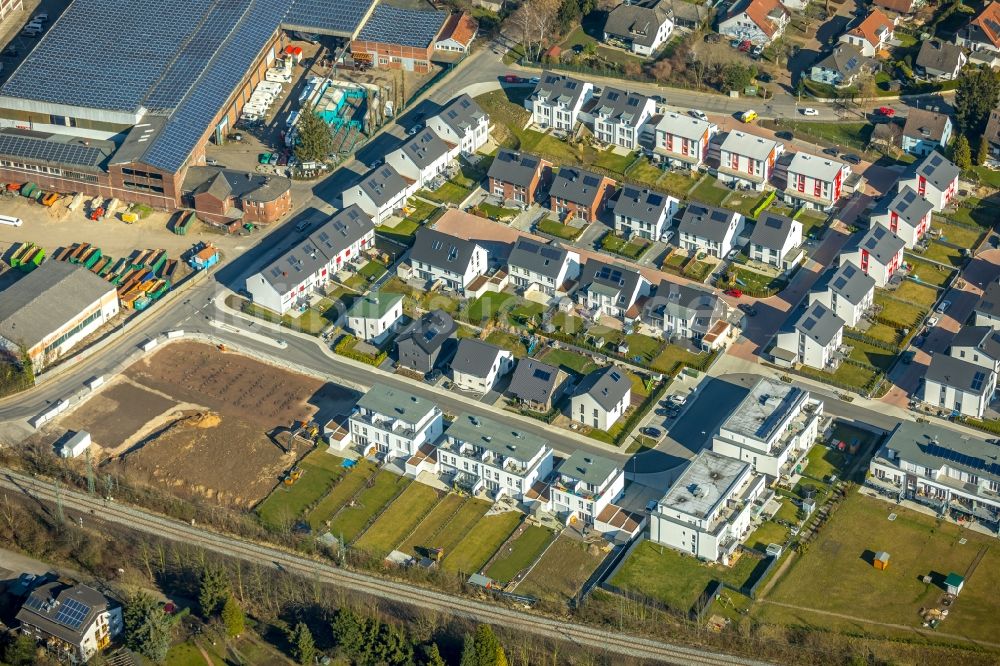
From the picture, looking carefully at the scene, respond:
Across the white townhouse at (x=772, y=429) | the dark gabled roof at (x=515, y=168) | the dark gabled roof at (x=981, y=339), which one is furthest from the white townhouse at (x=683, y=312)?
the dark gabled roof at (x=515, y=168)

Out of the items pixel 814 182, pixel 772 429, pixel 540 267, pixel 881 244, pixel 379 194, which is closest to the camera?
pixel 772 429

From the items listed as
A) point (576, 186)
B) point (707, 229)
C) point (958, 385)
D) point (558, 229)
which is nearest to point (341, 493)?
point (558, 229)

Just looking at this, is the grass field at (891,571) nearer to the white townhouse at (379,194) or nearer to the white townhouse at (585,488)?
the white townhouse at (585,488)

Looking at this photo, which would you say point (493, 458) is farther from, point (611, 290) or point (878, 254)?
point (878, 254)

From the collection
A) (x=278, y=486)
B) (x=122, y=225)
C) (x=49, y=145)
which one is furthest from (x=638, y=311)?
(x=49, y=145)

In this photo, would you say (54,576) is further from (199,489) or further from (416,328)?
(416,328)

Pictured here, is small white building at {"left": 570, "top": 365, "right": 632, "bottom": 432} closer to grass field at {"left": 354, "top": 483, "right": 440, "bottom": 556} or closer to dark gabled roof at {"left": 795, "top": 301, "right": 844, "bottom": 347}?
grass field at {"left": 354, "top": 483, "right": 440, "bottom": 556}

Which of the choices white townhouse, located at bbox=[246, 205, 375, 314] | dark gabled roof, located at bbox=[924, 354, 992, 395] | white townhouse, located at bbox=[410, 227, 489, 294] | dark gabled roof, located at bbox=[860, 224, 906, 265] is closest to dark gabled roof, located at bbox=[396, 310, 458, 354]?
white townhouse, located at bbox=[410, 227, 489, 294]
